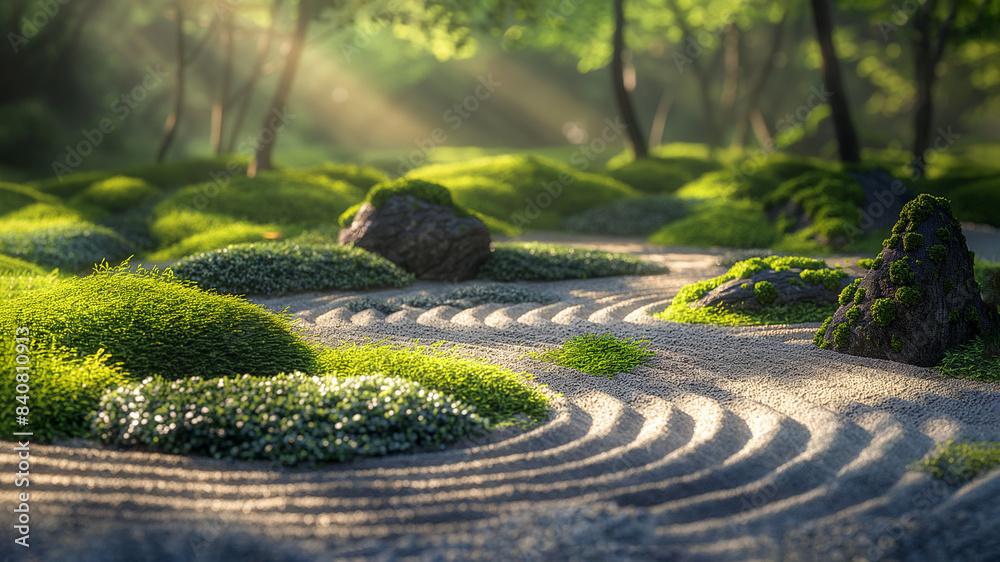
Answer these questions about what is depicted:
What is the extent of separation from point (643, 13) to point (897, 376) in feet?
79.4

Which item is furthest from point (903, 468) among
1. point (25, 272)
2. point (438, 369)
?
point (25, 272)

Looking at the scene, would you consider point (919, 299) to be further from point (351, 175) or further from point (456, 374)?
point (351, 175)

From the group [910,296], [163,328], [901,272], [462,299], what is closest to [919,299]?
[910,296]

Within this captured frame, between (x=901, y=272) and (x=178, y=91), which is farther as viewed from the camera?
(x=178, y=91)

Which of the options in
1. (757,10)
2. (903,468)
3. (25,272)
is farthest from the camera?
(757,10)

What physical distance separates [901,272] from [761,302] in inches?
74.9

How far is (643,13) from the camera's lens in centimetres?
2894

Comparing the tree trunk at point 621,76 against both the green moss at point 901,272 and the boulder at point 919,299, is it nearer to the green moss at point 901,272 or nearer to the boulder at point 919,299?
the boulder at point 919,299

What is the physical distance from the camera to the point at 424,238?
11648mm

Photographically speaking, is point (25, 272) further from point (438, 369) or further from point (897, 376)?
point (897, 376)

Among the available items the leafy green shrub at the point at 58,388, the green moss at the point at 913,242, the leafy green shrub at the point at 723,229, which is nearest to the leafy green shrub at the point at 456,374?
the leafy green shrub at the point at 58,388

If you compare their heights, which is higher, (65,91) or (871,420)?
(65,91)

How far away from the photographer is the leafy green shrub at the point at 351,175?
19.7m

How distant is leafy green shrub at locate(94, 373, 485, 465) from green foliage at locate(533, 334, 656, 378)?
1.62 meters
